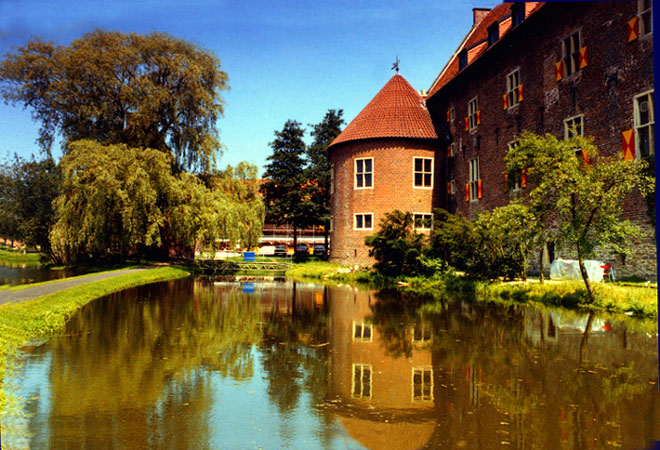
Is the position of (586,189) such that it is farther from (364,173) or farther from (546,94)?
(364,173)

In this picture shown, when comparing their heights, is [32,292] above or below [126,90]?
below

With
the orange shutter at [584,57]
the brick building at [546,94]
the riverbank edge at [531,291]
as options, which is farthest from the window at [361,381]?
the orange shutter at [584,57]

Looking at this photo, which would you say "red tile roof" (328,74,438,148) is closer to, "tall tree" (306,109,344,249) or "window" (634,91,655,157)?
"tall tree" (306,109,344,249)

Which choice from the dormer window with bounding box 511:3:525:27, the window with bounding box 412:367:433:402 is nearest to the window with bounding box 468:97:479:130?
the dormer window with bounding box 511:3:525:27

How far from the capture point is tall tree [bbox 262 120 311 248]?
41625mm

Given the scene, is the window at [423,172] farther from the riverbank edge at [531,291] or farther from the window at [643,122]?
the window at [643,122]

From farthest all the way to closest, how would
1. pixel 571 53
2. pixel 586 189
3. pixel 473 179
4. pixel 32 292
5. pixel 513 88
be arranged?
pixel 473 179 < pixel 513 88 < pixel 571 53 < pixel 32 292 < pixel 586 189

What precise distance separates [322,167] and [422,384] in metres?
38.7

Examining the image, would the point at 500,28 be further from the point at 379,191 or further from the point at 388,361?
the point at 388,361

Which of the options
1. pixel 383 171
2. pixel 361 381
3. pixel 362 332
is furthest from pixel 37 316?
pixel 383 171

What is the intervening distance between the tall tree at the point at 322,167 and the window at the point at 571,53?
22.2 m

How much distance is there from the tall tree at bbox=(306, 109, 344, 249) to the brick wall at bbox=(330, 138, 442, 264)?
30.1 ft

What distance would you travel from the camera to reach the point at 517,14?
22141 mm

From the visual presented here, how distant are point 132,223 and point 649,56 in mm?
22505
